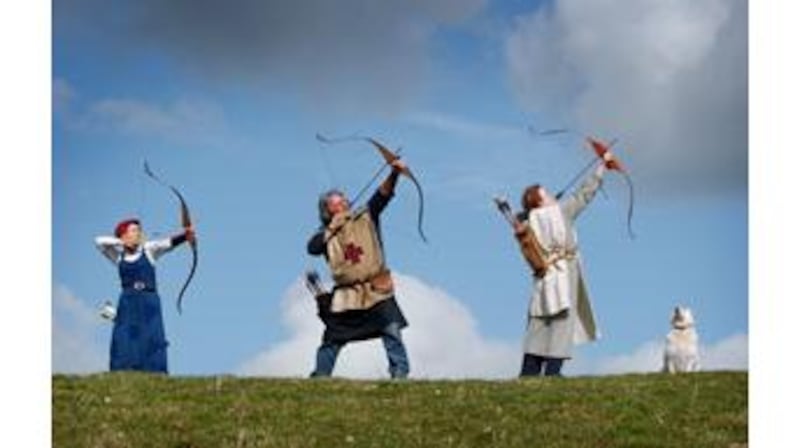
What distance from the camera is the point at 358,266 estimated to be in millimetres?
16406

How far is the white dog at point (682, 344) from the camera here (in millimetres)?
19516

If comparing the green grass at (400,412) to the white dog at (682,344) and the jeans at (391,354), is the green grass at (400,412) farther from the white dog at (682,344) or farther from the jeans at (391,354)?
the white dog at (682,344)

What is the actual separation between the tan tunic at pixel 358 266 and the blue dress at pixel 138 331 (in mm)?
1895

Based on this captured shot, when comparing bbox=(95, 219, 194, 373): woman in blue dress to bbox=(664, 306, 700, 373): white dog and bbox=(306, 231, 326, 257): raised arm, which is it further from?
bbox=(664, 306, 700, 373): white dog

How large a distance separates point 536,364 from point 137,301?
4.40 metres

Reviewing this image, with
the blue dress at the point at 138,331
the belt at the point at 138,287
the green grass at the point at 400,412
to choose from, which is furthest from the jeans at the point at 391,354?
the green grass at the point at 400,412

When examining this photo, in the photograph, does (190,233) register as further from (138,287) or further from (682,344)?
(682,344)

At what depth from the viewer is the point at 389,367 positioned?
632 inches

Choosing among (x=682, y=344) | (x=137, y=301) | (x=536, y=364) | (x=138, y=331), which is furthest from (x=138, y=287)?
(x=682, y=344)

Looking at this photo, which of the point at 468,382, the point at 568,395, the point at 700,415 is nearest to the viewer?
the point at 700,415
